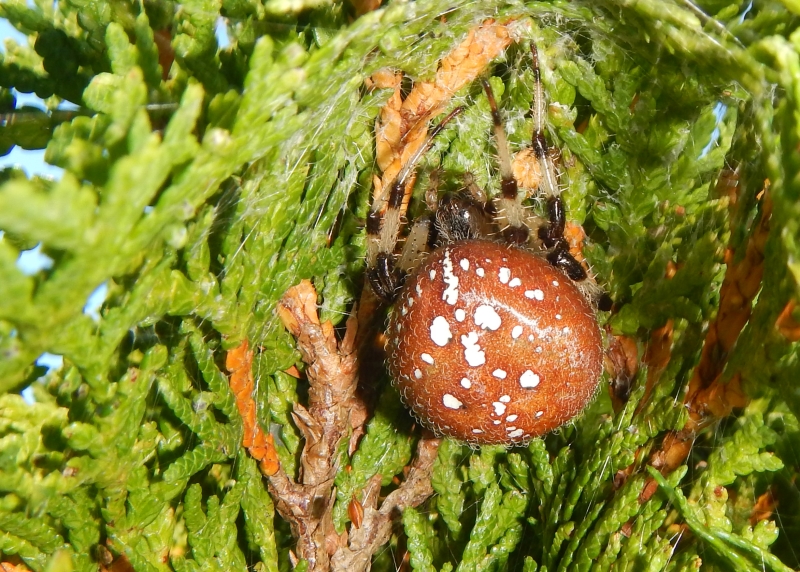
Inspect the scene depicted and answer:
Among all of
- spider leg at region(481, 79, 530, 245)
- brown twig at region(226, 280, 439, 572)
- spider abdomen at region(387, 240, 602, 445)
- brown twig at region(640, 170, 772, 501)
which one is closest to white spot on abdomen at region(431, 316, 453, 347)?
spider abdomen at region(387, 240, 602, 445)

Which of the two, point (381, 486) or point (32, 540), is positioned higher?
A: point (32, 540)

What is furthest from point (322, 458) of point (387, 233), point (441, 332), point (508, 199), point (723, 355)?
point (723, 355)

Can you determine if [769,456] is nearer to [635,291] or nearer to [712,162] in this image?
[635,291]

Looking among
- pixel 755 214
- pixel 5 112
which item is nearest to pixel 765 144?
pixel 755 214

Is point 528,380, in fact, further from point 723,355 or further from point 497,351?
point 723,355

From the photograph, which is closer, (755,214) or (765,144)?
(765,144)

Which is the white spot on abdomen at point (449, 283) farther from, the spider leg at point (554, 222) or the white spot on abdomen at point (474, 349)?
the spider leg at point (554, 222)

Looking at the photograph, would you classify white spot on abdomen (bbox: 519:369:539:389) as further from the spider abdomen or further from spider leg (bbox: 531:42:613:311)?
spider leg (bbox: 531:42:613:311)
